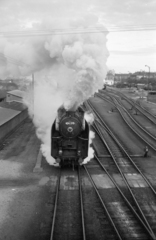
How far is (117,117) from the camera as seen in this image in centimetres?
2806

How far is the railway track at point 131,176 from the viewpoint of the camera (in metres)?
8.38

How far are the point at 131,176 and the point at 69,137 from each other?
148 inches

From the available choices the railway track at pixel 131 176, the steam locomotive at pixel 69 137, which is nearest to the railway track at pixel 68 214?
the steam locomotive at pixel 69 137

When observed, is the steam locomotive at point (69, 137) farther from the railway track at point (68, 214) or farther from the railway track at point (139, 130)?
the railway track at point (139, 130)

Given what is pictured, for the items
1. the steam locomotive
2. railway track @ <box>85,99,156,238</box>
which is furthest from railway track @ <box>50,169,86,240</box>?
railway track @ <box>85,99,156,238</box>

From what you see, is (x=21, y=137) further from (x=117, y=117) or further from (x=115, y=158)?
(x=117, y=117)

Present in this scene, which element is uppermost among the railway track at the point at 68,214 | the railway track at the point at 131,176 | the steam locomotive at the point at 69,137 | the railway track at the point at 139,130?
the steam locomotive at the point at 69,137

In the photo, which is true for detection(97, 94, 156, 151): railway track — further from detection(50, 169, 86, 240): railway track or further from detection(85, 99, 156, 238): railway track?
detection(50, 169, 86, 240): railway track

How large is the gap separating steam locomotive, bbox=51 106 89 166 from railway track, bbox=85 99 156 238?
2.50 metres

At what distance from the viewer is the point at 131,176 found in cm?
1201

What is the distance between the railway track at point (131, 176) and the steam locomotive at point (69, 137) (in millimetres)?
2495

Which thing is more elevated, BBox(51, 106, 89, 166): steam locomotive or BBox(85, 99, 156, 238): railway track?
BBox(51, 106, 89, 166): steam locomotive

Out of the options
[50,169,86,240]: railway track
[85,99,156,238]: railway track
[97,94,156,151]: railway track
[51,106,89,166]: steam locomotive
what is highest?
[51,106,89,166]: steam locomotive

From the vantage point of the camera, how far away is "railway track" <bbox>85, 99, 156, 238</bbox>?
8381 millimetres
